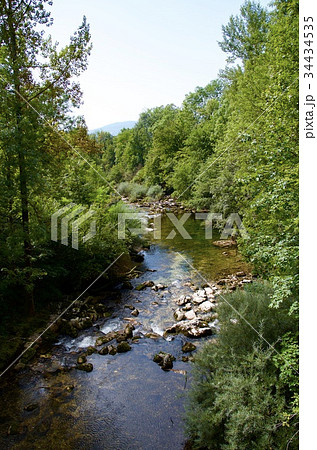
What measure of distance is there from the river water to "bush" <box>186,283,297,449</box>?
1.81ft

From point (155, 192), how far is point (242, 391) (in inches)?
1061

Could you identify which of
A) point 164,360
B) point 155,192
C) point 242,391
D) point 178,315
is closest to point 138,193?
point 155,192

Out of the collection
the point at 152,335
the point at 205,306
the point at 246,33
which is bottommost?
the point at 152,335

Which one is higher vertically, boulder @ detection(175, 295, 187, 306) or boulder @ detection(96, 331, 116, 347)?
boulder @ detection(175, 295, 187, 306)

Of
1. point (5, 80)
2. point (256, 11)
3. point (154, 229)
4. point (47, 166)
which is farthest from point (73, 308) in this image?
point (256, 11)

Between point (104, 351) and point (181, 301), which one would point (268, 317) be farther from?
point (181, 301)

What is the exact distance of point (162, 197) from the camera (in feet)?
97.7

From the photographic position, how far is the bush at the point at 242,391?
3.52 meters

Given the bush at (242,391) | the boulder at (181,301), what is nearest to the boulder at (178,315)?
the boulder at (181,301)

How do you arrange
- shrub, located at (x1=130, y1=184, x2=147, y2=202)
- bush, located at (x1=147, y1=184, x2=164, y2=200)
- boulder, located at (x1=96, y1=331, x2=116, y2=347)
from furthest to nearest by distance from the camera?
shrub, located at (x1=130, y1=184, x2=147, y2=202), bush, located at (x1=147, y1=184, x2=164, y2=200), boulder, located at (x1=96, y1=331, x2=116, y2=347)

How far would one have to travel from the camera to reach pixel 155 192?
3014 cm

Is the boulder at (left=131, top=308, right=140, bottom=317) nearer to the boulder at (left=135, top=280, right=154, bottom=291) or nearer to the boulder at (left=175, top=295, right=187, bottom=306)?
the boulder at (left=175, top=295, right=187, bottom=306)

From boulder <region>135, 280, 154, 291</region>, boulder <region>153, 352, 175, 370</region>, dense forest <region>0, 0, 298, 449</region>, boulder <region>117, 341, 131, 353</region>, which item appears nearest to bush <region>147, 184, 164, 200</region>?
dense forest <region>0, 0, 298, 449</region>

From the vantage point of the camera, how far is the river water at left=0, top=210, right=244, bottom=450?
4.46 m
